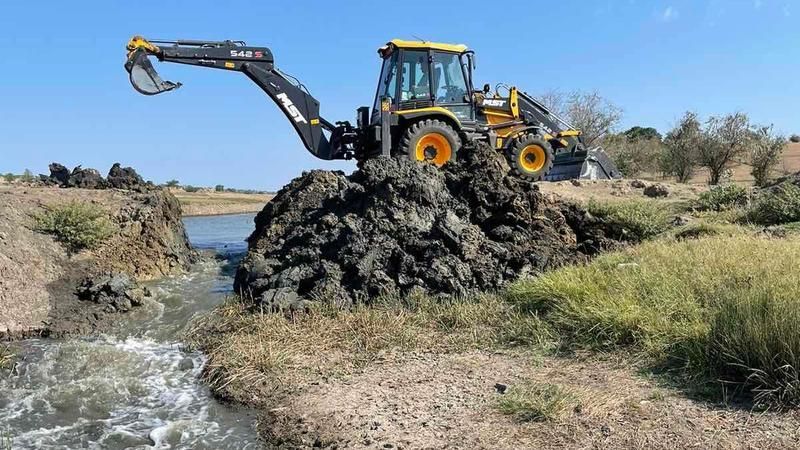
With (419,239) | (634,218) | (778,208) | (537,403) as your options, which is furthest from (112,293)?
(778,208)

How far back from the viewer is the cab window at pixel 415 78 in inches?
526

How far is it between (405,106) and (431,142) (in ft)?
3.37

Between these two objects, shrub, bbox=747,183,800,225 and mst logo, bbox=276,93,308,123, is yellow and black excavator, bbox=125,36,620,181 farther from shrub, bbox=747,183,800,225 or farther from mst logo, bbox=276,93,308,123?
shrub, bbox=747,183,800,225

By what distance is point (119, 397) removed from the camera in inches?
239

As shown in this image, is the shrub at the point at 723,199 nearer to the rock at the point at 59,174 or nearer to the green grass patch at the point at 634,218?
the green grass patch at the point at 634,218

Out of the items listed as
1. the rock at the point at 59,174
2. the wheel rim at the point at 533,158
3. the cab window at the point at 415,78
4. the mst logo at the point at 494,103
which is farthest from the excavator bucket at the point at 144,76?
the wheel rim at the point at 533,158

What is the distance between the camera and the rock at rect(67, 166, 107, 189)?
A: 14.1 metres

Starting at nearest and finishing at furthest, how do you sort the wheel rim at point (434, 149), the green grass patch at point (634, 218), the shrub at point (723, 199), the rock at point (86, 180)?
the green grass patch at point (634, 218) → the shrub at point (723, 199) → the wheel rim at point (434, 149) → the rock at point (86, 180)

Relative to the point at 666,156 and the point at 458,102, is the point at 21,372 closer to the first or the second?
the point at 458,102

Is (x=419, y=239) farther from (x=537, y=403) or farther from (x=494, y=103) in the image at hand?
(x=494, y=103)

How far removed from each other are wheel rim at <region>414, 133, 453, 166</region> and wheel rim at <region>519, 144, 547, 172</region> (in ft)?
7.31

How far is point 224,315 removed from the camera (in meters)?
8.25

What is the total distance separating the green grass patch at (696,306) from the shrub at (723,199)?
4.60 meters

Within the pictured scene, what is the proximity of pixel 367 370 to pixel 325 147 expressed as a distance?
8607 millimetres
